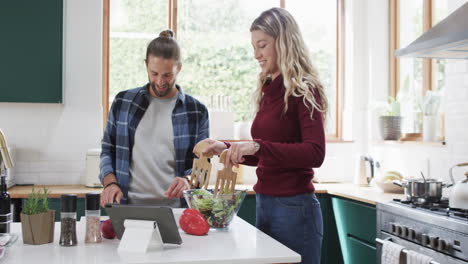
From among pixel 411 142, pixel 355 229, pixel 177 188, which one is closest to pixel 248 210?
pixel 355 229

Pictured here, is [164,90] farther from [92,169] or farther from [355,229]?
[355,229]

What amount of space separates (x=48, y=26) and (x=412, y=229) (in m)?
2.88

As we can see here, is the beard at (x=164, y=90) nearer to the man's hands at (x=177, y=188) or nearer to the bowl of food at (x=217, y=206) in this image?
the man's hands at (x=177, y=188)

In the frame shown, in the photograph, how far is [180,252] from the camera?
1746 millimetres

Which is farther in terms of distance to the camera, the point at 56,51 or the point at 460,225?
the point at 56,51

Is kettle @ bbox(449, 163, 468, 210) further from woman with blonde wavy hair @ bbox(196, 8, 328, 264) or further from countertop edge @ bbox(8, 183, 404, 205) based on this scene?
woman with blonde wavy hair @ bbox(196, 8, 328, 264)

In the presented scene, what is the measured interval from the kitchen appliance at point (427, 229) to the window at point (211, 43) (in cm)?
176

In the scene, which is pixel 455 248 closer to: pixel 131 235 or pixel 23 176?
pixel 131 235

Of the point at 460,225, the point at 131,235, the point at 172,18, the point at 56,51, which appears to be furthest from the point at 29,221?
the point at 172,18

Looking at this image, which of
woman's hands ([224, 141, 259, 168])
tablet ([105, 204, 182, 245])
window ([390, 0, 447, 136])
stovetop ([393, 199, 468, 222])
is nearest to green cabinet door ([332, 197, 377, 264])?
stovetop ([393, 199, 468, 222])

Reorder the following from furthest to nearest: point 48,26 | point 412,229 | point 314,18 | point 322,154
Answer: point 314,18
point 48,26
point 412,229
point 322,154

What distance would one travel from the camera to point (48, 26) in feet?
13.3

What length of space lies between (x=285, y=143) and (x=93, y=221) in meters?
0.77

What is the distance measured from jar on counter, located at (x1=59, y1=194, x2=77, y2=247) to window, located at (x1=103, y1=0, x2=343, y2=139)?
265 cm
